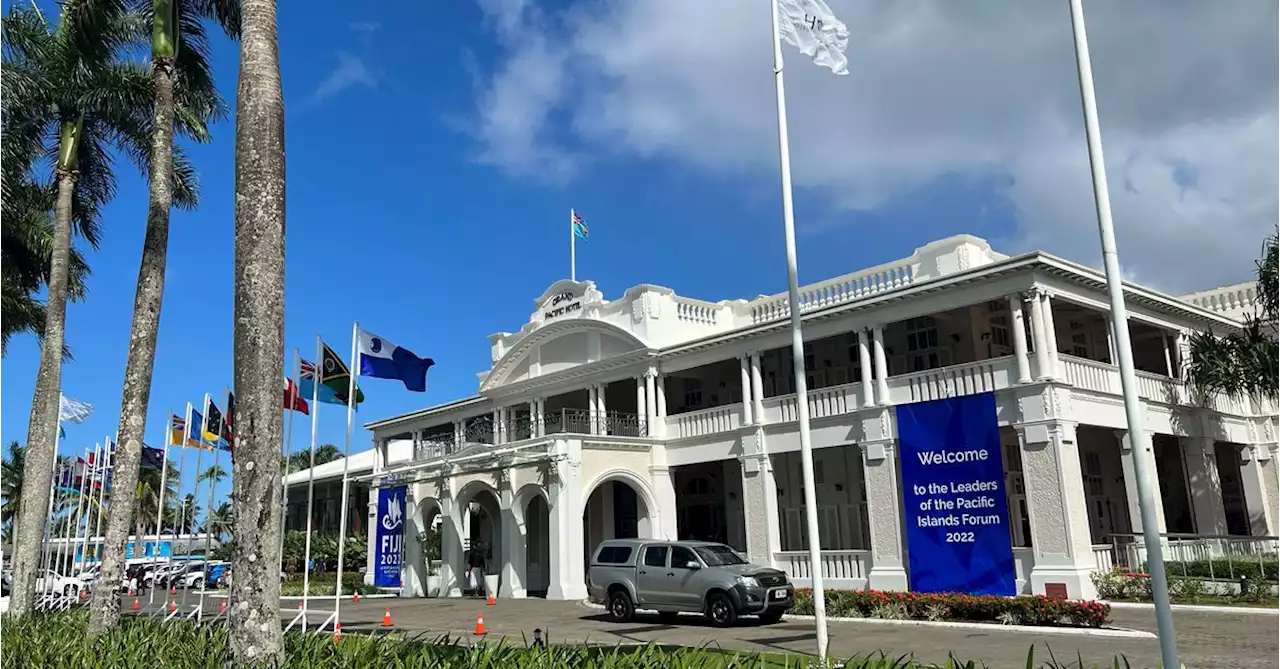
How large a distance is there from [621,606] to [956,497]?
8.13m

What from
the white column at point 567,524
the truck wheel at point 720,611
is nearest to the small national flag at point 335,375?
the truck wheel at point 720,611

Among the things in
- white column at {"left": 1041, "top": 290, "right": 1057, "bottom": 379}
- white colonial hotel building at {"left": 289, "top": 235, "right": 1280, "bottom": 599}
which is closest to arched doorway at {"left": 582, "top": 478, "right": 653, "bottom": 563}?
white colonial hotel building at {"left": 289, "top": 235, "right": 1280, "bottom": 599}

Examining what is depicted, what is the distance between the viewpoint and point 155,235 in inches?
655

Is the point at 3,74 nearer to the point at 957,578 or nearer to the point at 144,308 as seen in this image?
the point at 144,308

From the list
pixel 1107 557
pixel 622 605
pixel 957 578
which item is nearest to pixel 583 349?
pixel 622 605

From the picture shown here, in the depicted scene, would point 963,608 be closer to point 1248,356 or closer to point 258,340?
point 1248,356

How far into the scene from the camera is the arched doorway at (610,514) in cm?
3294

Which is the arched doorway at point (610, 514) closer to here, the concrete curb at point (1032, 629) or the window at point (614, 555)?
the window at point (614, 555)

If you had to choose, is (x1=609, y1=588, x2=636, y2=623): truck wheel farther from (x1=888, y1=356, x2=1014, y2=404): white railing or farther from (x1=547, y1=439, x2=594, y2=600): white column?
(x1=888, y1=356, x2=1014, y2=404): white railing

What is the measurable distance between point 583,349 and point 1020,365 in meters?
15.6

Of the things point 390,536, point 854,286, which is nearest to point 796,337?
point 854,286

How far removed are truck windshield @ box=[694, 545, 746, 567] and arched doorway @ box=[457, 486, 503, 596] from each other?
44.8 feet

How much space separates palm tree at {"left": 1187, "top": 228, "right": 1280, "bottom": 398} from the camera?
23.5 m

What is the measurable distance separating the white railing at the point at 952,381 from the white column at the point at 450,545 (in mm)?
16870
